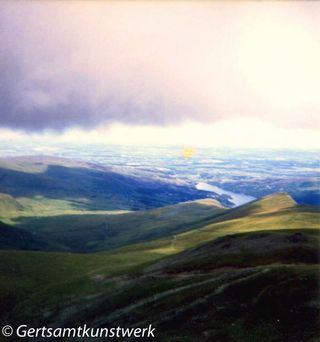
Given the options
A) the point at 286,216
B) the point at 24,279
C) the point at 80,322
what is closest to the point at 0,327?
the point at 80,322

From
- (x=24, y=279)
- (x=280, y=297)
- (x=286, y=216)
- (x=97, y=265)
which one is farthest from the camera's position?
(x=286, y=216)

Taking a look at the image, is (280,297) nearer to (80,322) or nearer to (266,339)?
(266,339)

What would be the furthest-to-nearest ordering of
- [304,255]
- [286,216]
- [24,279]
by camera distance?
1. [286,216]
2. [24,279]
3. [304,255]

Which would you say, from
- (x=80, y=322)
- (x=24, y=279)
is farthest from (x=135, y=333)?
(x=24, y=279)

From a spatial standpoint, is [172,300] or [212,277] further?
[212,277]

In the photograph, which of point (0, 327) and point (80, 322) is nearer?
point (80, 322)

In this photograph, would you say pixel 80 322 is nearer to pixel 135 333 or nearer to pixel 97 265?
pixel 135 333

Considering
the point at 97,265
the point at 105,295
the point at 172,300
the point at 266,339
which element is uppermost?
the point at 266,339

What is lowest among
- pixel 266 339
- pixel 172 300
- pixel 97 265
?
pixel 97 265

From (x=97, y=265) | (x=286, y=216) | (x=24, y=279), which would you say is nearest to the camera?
(x=24, y=279)

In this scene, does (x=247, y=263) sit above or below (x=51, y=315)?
above
